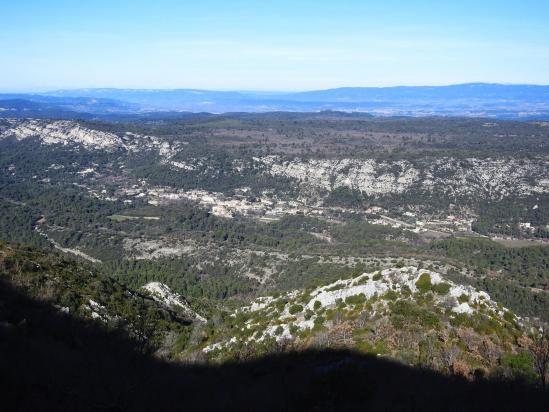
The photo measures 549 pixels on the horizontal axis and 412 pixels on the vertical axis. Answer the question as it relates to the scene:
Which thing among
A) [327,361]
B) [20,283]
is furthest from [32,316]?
[327,361]

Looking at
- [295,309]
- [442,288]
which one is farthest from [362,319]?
[295,309]

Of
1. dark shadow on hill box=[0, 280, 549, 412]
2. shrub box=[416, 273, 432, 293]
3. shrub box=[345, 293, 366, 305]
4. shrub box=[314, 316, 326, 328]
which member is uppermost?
dark shadow on hill box=[0, 280, 549, 412]

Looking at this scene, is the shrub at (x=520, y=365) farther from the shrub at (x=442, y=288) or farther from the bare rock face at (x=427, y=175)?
the bare rock face at (x=427, y=175)

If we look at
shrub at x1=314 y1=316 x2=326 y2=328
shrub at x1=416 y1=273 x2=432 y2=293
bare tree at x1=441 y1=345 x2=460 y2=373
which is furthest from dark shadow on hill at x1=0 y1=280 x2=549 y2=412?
shrub at x1=416 y1=273 x2=432 y2=293

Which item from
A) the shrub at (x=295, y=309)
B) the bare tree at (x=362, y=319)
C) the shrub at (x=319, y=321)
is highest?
the bare tree at (x=362, y=319)

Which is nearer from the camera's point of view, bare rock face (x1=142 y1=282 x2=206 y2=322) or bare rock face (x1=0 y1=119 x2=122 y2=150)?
bare rock face (x1=142 y1=282 x2=206 y2=322)

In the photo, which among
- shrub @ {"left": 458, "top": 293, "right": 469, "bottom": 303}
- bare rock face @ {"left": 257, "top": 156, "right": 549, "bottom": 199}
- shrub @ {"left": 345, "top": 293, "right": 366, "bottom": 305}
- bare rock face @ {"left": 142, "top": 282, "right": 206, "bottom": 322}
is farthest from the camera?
bare rock face @ {"left": 257, "top": 156, "right": 549, "bottom": 199}

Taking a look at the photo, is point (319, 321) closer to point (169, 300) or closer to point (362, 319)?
point (362, 319)

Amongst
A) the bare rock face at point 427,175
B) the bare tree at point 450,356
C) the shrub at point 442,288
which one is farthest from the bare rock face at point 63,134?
the bare tree at point 450,356

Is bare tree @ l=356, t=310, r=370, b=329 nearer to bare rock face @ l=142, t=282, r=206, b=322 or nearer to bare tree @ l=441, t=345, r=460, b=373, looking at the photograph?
bare tree @ l=441, t=345, r=460, b=373
